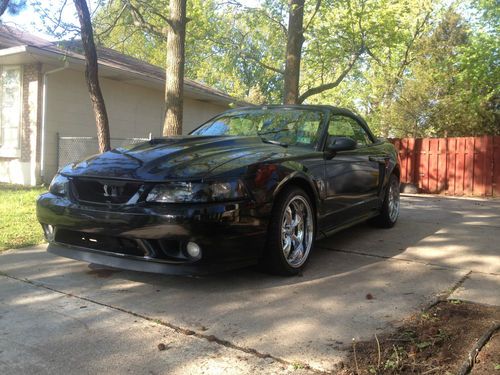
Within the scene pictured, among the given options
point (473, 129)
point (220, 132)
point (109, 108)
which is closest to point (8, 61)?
point (109, 108)

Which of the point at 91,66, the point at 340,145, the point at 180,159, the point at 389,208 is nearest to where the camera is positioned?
the point at 180,159

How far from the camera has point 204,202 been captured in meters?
3.45

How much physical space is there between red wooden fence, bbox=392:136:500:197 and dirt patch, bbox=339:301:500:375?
38.3 ft

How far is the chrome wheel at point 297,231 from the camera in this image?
13.6 feet

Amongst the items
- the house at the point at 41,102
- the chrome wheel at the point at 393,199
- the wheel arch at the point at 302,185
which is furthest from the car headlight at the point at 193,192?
the house at the point at 41,102

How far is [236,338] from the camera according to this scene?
293cm

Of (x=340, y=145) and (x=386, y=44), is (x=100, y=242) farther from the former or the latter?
(x=386, y=44)

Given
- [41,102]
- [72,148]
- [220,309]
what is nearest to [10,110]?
[41,102]

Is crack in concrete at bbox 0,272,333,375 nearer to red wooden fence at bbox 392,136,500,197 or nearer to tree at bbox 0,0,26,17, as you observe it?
tree at bbox 0,0,26,17

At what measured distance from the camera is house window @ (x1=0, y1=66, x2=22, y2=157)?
12.4 meters

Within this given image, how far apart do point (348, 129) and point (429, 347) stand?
11.3 ft

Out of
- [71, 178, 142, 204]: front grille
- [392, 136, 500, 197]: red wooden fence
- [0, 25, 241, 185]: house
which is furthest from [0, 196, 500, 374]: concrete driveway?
[392, 136, 500, 197]: red wooden fence

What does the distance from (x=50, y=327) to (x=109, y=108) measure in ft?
38.3

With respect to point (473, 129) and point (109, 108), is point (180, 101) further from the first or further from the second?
point (473, 129)
